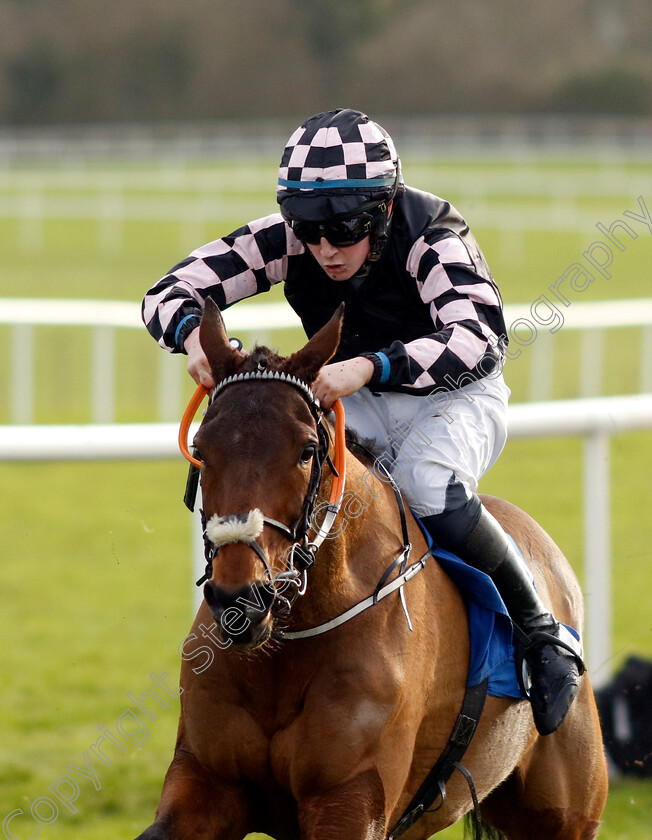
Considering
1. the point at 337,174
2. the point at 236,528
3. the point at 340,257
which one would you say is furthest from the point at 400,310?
the point at 236,528

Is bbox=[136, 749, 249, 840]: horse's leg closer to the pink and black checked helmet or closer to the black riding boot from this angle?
the black riding boot

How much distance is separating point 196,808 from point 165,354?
9.02 metres

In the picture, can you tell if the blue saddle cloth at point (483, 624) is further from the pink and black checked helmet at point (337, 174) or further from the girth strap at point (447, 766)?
the pink and black checked helmet at point (337, 174)

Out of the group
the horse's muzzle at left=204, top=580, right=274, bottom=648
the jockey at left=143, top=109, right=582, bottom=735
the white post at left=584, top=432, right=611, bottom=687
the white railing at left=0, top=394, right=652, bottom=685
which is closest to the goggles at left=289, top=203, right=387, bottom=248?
the jockey at left=143, top=109, right=582, bottom=735

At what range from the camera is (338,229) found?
282cm

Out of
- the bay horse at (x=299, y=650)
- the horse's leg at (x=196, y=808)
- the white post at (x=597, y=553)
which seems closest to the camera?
the bay horse at (x=299, y=650)

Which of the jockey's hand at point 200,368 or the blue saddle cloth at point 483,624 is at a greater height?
the jockey's hand at point 200,368

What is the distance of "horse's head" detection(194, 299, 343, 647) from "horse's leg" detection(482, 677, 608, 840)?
4.00ft

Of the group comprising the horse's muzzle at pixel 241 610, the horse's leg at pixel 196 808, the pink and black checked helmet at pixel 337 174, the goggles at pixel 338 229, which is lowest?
the horse's leg at pixel 196 808

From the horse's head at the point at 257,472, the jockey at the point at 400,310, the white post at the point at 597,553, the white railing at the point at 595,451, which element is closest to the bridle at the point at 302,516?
the horse's head at the point at 257,472

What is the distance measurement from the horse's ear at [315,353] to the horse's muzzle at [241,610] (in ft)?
1.53

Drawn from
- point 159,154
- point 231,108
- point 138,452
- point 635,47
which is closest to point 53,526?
point 138,452

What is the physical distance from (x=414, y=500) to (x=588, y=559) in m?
1.94

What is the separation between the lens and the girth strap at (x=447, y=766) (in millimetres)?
2871
